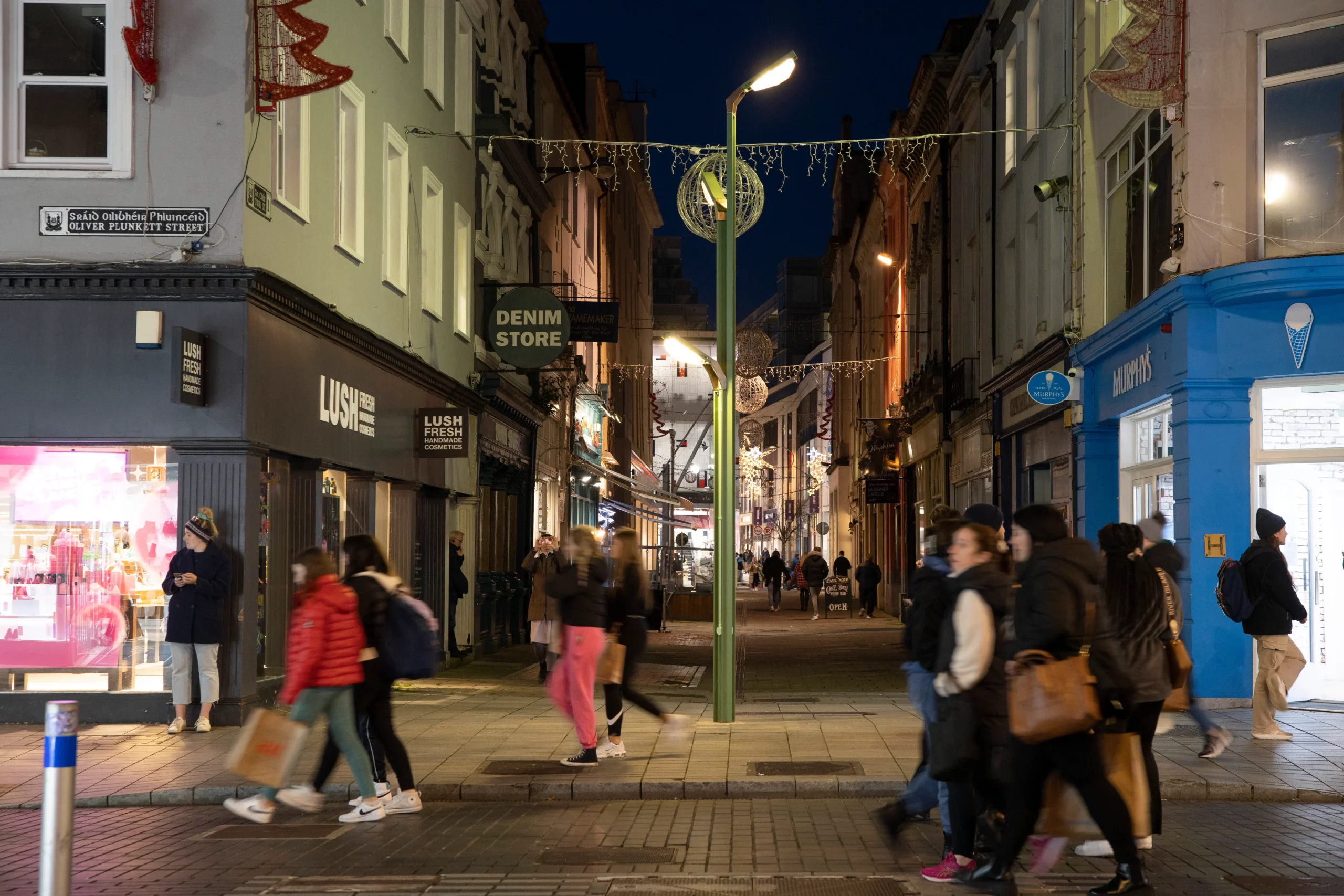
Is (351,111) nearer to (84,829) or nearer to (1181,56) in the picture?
(1181,56)

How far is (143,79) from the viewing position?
13.1 metres

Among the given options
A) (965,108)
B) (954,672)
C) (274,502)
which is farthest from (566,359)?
(954,672)

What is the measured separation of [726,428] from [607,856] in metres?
6.89

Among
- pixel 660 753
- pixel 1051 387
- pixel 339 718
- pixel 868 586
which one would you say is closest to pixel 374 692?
pixel 339 718

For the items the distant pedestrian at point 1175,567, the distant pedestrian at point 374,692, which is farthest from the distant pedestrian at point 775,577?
the distant pedestrian at point 374,692

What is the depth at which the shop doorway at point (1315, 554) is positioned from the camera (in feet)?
48.2

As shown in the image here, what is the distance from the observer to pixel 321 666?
28.9 feet

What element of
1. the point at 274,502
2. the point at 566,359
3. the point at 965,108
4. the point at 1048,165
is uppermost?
the point at 965,108

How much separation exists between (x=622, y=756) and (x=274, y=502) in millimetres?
5081

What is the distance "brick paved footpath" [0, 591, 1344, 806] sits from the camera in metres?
10.0

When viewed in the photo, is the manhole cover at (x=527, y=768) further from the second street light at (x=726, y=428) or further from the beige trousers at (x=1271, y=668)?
the beige trousers at (x=1271, y=668)

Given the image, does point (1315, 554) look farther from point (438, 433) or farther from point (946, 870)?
point (438, 433)

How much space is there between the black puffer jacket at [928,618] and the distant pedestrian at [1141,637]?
3.46ft

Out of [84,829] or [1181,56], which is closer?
[84,829]
